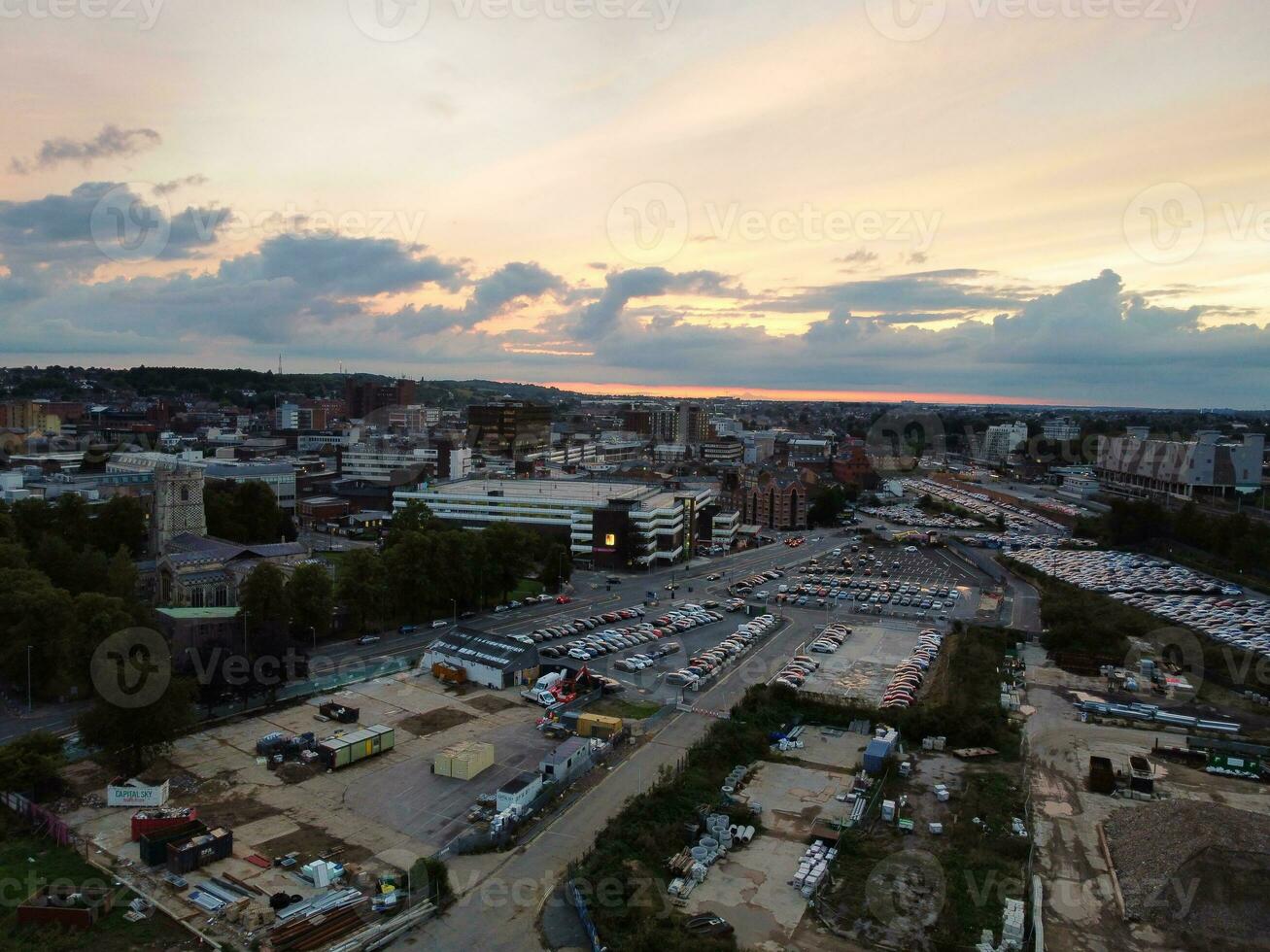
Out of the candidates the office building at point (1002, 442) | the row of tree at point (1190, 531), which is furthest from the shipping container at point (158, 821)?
the office building at point (1002, 442)

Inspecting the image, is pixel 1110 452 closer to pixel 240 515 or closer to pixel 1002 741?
pixel 1002 741

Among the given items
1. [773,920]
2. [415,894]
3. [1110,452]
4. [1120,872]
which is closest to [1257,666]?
[1120,872]

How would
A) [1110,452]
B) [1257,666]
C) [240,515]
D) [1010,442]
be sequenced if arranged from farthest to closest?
[1010,442] → [1110,452] → [240,515] → [1257,666]

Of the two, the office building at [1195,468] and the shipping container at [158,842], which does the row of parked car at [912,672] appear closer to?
the shipping container at [158,842]

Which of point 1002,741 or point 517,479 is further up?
point 517,479

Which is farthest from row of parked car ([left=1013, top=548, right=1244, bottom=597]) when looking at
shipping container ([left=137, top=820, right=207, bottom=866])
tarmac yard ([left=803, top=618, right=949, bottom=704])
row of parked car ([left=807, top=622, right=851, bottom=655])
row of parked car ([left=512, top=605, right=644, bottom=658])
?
shipping container ([left=137, top=820, right=207, bottom=866])

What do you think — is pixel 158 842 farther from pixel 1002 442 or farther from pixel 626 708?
pixel 1002 442
